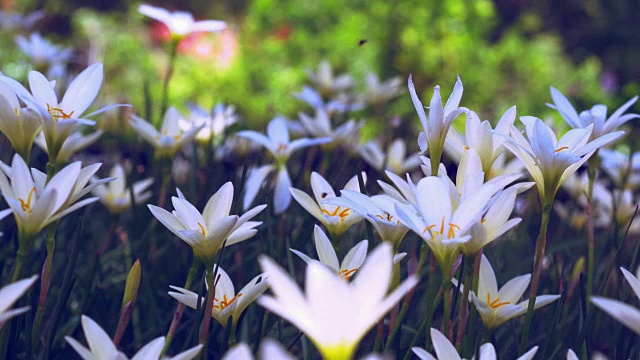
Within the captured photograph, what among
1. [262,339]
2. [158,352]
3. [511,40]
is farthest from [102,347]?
[511,40]

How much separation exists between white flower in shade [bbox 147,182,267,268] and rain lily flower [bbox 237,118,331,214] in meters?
0.37

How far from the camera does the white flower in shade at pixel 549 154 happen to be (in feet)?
2.52

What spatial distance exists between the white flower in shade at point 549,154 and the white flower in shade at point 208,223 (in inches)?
11.5

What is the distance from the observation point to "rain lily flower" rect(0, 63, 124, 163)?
820 mm

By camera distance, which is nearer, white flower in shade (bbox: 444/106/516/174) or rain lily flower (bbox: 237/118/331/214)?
white flower in shade (bbox: 444/106/516/174)

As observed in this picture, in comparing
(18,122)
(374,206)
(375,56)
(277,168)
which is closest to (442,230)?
(374,206)

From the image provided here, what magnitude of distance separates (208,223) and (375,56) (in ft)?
11.3

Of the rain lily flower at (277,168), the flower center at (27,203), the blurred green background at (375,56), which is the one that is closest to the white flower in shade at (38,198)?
the flower center at (27,203)

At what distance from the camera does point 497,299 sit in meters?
0.83

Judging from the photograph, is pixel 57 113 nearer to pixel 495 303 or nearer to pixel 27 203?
pixel 27 203

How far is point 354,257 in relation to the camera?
0.81m

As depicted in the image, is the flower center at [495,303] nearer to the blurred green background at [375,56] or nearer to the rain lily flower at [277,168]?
the rain lily flower at [277,168]

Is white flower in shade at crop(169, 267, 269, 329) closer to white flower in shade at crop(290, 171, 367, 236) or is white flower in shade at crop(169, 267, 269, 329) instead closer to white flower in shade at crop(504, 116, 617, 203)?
white flower in shade at crop(290, 171, 367, 236)

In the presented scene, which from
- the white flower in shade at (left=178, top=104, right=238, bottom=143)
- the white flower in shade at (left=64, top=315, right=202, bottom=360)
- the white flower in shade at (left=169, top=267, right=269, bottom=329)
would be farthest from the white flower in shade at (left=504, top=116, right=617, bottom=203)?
the white flower in shade at (left=178, top=104, right=238, bottom=143)
